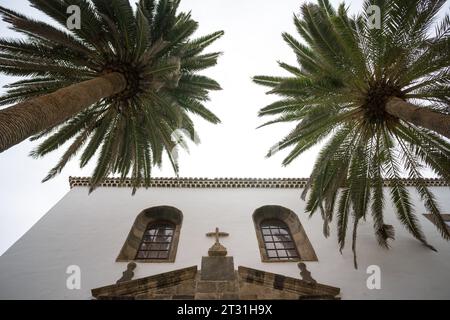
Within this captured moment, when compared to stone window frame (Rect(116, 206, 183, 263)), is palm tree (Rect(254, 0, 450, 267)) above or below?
above

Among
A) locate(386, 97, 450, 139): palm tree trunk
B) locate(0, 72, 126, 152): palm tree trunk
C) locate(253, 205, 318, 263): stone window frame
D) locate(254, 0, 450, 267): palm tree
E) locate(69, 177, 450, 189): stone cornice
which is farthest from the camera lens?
locate(69, 177, 450, 189): stone cornice

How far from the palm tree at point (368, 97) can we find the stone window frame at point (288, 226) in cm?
107

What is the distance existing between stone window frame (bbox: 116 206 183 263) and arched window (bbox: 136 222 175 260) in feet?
0.38

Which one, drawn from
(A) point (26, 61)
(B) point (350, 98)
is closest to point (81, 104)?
(A) point (26, 61)

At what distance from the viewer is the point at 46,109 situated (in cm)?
510

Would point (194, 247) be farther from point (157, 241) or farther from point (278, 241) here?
point (278, 241)

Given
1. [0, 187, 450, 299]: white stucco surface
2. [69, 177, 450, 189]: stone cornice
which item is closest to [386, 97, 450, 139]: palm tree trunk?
[0, 187, 450, 299]: white stucco surface

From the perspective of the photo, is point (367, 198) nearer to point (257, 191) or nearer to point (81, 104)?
point (257, 191)

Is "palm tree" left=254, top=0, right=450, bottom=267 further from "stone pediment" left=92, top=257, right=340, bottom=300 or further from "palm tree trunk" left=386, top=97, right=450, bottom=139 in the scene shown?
"stone pediment" left=92, top=257, right=340, bottom=300

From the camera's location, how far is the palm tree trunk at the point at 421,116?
5.24 m

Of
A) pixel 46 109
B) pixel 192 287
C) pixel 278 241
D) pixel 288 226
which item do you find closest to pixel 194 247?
pixel 192 287

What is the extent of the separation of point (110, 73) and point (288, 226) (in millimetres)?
7275

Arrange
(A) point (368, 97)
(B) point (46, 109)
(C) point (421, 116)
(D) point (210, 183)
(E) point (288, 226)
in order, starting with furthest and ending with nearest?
(D) point (210, 183) < (E) point (288, 226) < (A) point (368, 97) < (C) point (421, 116) < (B) point (46, 109)

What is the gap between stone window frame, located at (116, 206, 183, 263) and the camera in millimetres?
8664
